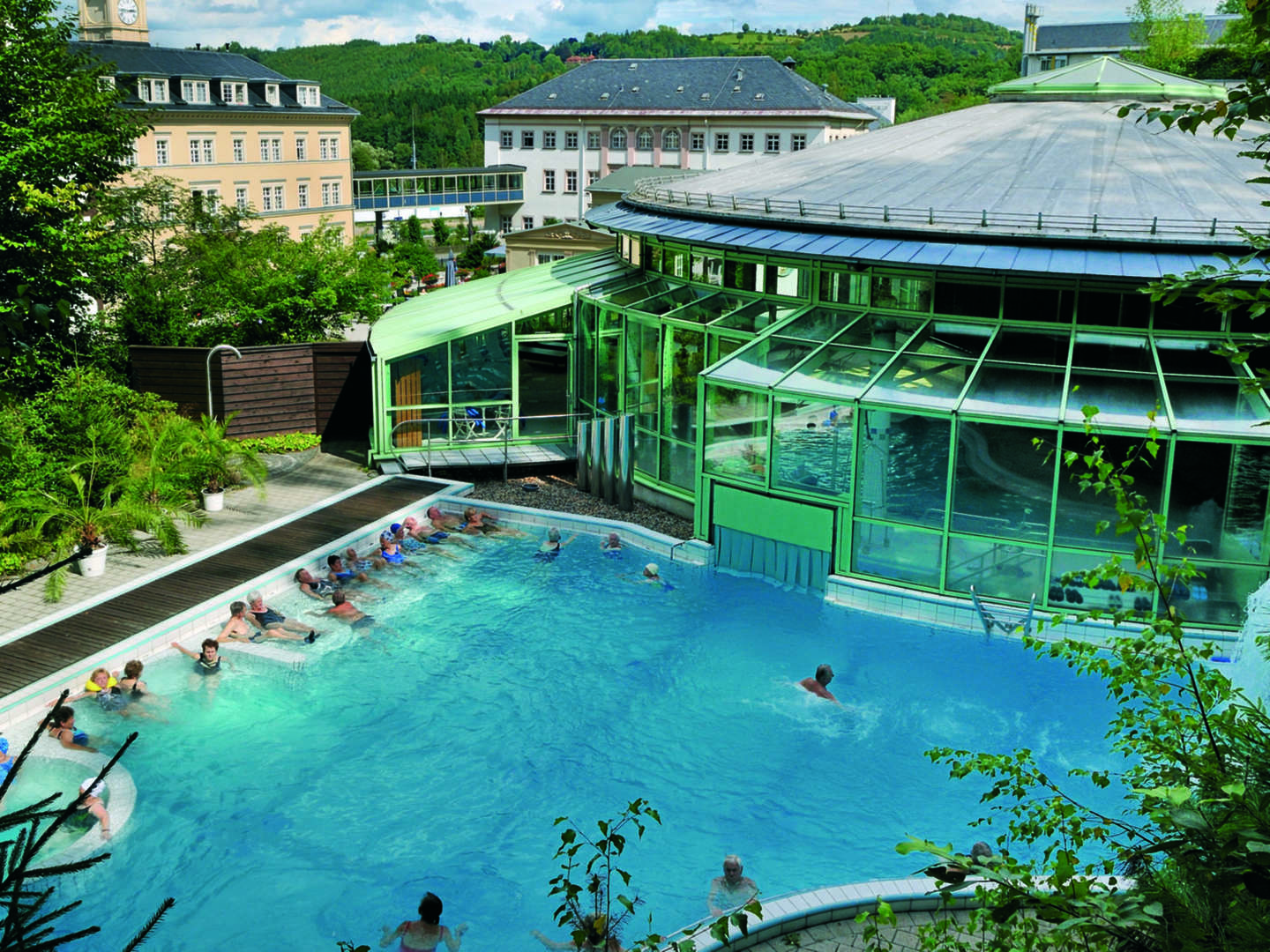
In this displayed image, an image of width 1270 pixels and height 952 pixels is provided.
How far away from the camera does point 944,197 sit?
20.8 meters

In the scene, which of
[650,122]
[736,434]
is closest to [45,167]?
[736,434]

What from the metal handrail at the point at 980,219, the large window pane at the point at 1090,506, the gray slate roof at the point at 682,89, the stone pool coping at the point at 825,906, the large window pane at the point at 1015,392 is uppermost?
the gray slate roof at the point at 682,89

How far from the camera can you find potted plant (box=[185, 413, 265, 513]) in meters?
22.0

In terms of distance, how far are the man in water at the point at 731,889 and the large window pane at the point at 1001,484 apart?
8346 millimetres

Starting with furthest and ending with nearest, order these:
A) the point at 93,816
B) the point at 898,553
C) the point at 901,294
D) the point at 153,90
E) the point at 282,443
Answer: the point at 153,90
the point at 282,443
the point at 901,294
the point at 898,553
the point at 93,816

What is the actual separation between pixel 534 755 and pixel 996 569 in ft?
26.5

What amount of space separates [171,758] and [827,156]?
19.1 m

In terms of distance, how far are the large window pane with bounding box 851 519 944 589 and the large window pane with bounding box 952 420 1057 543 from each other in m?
0.58

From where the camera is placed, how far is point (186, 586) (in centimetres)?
1842

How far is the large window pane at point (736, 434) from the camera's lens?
1986cm

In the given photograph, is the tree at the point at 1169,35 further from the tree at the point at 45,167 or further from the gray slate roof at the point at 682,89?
the tree at the point at 45,167

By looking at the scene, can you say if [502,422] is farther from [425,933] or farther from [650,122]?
[650,122]

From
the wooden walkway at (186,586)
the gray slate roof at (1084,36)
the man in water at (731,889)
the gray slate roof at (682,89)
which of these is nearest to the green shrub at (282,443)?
the wooden walkway at (186,586)

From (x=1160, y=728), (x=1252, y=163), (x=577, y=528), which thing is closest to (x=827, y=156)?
(x=1252, y=163)
